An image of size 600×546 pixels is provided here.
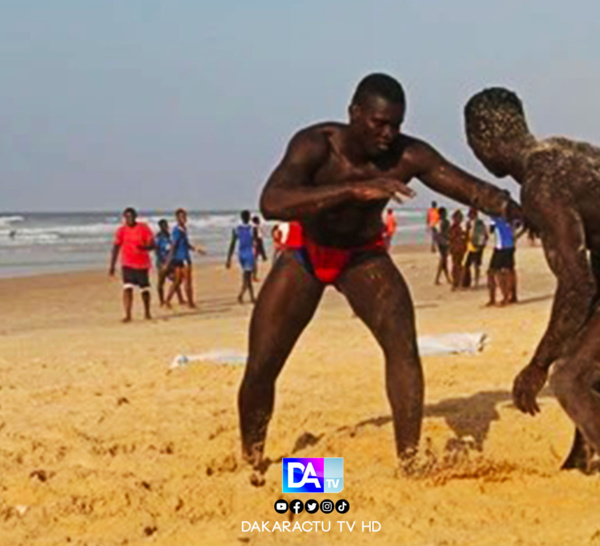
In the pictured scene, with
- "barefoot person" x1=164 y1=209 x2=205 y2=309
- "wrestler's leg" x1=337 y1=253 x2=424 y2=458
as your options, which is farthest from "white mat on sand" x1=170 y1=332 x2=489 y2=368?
"barefoot person" x1=164 y1=209 x2=205 y2=309

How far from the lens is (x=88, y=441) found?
21.7 feet

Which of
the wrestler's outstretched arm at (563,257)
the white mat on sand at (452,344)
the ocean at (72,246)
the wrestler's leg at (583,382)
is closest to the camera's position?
the wrestler's outstretched arm at (563,257)

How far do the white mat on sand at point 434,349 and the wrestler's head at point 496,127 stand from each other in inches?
193

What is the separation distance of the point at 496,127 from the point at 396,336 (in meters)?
1.21

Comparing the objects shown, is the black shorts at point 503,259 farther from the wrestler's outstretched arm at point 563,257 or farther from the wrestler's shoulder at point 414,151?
the wrestler's outstretched arm at point 563,257

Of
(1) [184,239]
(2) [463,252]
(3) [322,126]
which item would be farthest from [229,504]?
(2) [463,252]

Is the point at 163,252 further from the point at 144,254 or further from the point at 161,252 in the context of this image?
the point at 144,254

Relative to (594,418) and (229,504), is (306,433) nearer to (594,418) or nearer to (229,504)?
(229,504)

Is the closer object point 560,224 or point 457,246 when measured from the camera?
point 560,224

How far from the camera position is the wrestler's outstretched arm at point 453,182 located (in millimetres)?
5328

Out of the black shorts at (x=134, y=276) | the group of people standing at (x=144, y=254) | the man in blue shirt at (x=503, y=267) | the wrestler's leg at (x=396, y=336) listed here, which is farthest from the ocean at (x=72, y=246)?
the wrestler's leg at (x=396, y=336)

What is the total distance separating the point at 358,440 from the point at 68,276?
79.5ft

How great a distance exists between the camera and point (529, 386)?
16.0 feet

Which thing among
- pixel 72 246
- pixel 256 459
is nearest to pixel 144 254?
pixel 256 459
